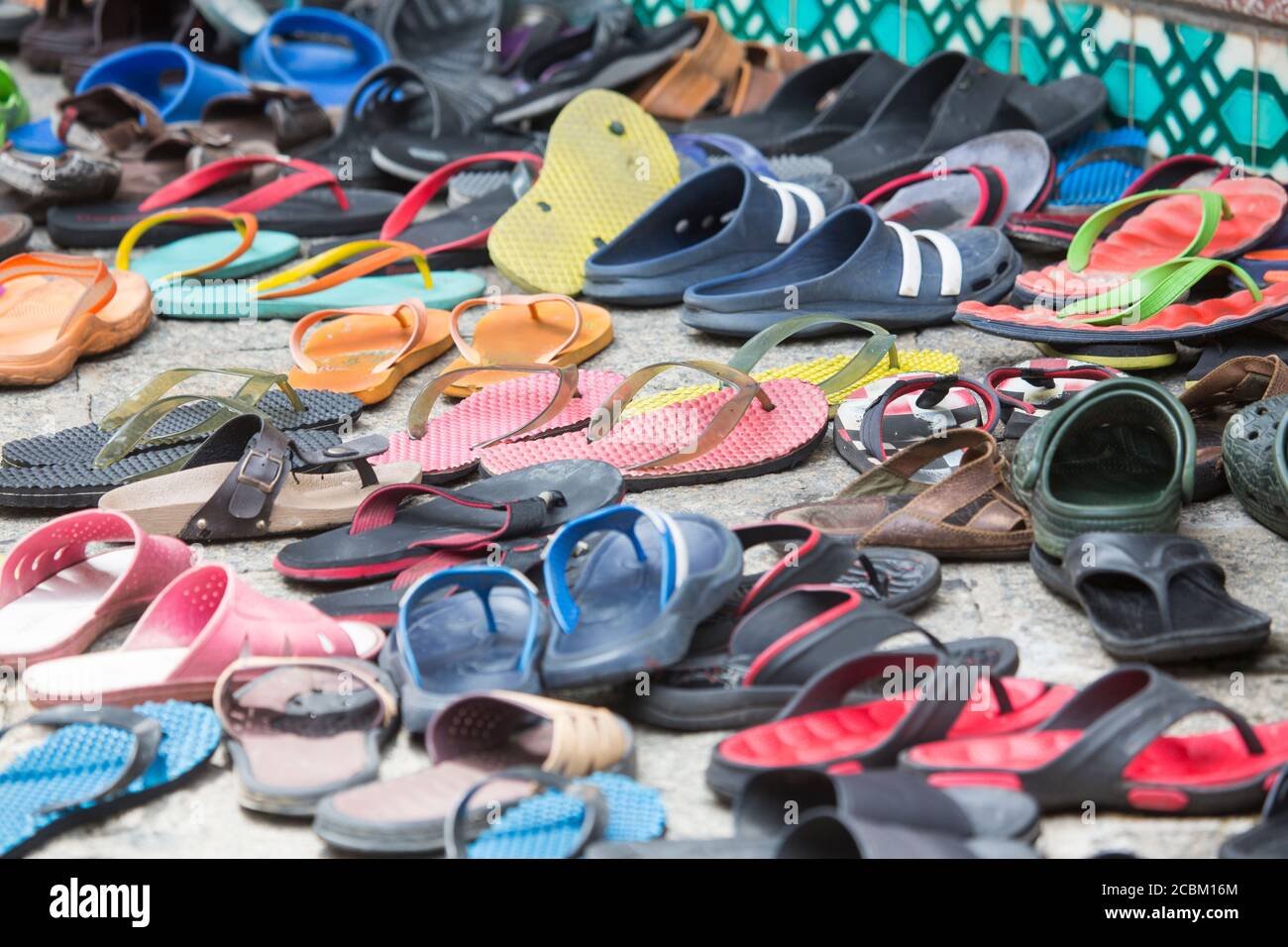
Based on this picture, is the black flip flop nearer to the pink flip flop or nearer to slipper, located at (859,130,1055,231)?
the pink flip flop

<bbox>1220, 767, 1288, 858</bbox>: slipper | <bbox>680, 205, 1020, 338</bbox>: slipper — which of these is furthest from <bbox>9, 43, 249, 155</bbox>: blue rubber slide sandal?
<bbox>1220, 767, 1288, 858</bbox>: slipper

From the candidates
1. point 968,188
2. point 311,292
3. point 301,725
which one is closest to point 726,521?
point 301,725

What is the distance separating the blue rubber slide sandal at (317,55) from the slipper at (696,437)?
7.66 ft

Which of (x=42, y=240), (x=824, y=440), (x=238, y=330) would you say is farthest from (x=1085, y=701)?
(x=42, y=240)

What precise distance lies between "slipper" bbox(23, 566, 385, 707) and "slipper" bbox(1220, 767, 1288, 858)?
87cm

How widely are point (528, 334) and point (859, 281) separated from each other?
569 mm

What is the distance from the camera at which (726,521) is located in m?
2.03

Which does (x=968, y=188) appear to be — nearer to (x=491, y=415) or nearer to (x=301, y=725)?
(x=491, y=415)

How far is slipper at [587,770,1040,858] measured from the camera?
1.27m

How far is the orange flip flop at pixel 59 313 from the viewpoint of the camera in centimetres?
256

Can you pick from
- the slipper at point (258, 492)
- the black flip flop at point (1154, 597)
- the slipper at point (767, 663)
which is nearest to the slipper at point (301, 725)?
the slipper at point (767, 663)

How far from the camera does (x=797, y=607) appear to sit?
163cm

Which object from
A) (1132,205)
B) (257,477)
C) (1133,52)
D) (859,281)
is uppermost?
(1133,52)

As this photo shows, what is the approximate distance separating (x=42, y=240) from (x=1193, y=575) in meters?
2.62
